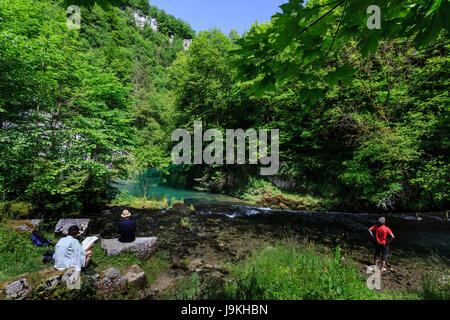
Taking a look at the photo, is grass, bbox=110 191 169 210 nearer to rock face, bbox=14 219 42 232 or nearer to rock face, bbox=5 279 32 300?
rock face, bbox=14 219 42 232

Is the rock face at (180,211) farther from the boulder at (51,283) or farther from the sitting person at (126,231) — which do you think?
the boulder at (51,283)

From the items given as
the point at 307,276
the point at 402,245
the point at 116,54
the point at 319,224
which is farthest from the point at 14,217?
the point at 116,54

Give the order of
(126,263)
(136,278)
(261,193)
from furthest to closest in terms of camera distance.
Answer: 1. (261,193)
2. (126,263)
3. (136,278)

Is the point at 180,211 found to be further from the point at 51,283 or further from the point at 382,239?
the point at 382,239

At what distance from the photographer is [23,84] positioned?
764cm

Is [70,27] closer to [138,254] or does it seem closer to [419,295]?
[138,254]

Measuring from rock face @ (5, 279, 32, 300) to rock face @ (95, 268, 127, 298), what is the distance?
1.16 m

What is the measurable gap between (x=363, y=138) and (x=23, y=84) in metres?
17.5

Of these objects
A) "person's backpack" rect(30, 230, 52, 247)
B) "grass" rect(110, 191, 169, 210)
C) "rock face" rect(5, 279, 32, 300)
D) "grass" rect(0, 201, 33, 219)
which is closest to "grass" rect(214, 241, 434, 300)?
"rock face" rect(5, 279, 32, 300)

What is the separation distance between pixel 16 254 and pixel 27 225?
2065mm

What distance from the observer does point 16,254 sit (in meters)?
5.21

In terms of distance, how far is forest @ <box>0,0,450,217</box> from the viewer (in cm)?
174

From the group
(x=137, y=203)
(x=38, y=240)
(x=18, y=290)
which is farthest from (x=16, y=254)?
(x=137, y=203)

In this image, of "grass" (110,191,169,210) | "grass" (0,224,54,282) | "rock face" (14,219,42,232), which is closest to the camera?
"grass" (0,224,54,282)
